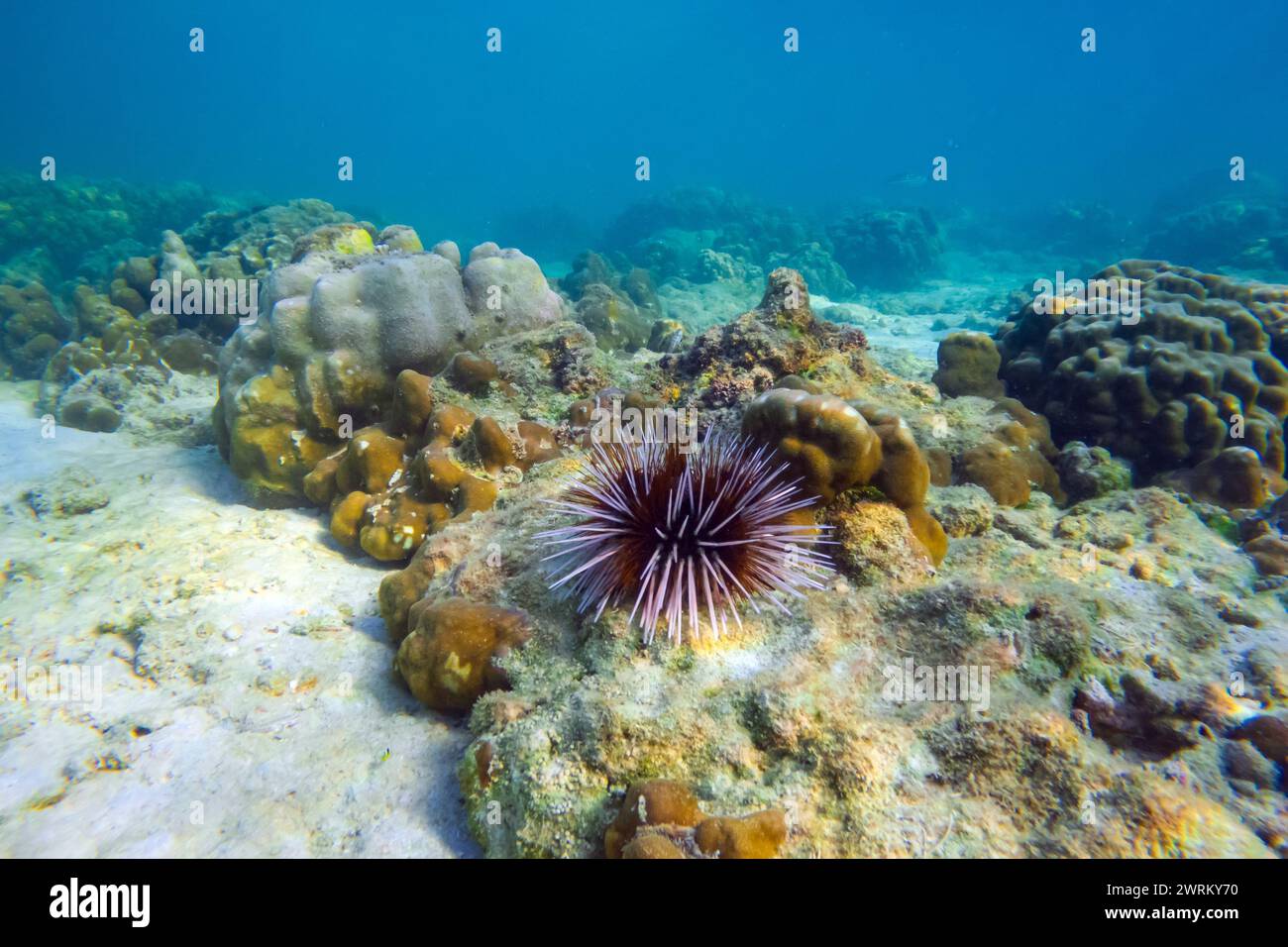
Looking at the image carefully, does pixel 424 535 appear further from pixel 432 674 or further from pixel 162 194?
pixel 162 194

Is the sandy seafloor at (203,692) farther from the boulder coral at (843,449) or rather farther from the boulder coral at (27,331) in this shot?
the boulder coral at (27,331)

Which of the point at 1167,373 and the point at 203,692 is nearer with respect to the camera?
the point at 203,692

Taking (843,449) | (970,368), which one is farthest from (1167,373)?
(843,449)

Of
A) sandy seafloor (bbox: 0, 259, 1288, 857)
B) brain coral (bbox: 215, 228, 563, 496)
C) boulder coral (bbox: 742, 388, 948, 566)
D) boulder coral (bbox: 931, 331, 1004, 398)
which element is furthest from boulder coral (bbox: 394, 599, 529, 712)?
boulder coral (bbox: 931, 331, 1004, 398)

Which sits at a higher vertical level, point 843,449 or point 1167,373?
point 1167,373

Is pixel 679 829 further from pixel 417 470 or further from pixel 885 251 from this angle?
pixel 885 251

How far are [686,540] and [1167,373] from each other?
617 cm

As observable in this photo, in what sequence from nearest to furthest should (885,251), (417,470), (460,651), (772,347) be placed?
(460,651), (417,470), (772,347), (885,251)

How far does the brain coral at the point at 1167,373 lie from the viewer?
222 inches

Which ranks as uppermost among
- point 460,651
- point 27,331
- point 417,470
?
point 27,331

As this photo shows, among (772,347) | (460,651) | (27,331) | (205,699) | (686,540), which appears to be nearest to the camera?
(686,540)

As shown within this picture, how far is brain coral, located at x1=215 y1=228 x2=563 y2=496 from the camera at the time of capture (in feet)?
19.1

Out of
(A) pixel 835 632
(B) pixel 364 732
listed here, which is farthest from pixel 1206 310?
(B) pixel 364 732

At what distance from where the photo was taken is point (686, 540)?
8.46ft
